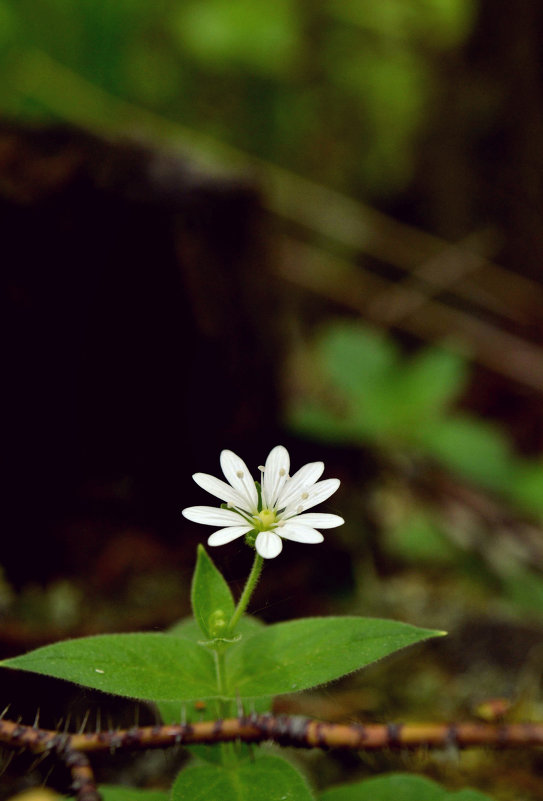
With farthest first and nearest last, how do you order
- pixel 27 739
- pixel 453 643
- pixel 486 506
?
pixel 486 506 < pixel 453 643 < pixel 27 739

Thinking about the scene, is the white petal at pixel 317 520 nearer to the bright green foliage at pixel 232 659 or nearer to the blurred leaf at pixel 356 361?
the bright green foliage at pixel 232 659

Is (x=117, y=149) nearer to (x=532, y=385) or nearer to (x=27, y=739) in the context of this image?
(x=27, y=739)

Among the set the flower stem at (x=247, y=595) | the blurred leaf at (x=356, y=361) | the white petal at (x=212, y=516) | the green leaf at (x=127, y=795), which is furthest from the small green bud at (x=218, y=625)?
the blurred leaf at (x=356, y=361)

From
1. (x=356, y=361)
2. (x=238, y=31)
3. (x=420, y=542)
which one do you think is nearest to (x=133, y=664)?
(x=420, y=542)

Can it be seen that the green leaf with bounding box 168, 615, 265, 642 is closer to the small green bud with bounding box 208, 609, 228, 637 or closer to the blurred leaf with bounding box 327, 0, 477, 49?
the small green bud with bounding box 208, 609, 228, 637

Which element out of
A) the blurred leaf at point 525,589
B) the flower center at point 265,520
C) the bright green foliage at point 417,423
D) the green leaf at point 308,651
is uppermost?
the bright green foliage at point 417,423

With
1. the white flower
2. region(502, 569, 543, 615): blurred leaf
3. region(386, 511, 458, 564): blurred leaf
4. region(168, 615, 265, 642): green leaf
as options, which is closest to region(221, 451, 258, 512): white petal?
the white flower

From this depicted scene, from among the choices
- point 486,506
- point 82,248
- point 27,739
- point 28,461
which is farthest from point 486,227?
point 27,739
